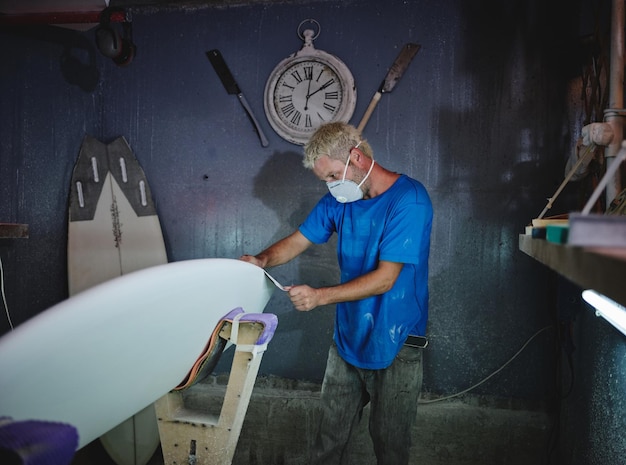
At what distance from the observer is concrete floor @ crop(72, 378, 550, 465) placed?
8.27 ft

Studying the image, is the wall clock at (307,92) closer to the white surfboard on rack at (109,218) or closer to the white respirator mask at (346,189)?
the white respirator mask at (346,189)

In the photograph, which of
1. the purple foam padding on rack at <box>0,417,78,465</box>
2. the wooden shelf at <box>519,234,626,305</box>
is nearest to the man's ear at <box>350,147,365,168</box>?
the wooden shelf at <box>519,234,626,305</box>

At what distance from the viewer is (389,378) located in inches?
72.6

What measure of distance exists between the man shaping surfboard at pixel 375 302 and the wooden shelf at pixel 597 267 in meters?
0.89

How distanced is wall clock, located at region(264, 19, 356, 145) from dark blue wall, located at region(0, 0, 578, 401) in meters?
0.07

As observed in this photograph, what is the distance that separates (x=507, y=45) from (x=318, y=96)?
3.47 ft

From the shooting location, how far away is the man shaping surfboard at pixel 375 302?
1.79 m

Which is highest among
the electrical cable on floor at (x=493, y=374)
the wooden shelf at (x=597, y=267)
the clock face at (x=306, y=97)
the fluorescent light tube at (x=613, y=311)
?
the clock face at (x=306, y=97)

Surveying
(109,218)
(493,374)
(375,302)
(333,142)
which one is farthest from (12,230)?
(493,374)

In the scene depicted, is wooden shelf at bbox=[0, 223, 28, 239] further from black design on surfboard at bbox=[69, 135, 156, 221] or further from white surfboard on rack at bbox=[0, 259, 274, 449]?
white surfboard on rack at bbox=[0, 259, 274, 449]

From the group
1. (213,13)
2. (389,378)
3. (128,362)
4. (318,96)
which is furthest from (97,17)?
(389,378)

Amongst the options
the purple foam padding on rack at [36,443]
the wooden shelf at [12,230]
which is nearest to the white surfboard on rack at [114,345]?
the purple foam padding on rack at [36,443]

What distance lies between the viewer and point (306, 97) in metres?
2.65

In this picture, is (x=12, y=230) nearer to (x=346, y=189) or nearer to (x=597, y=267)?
(x=346, y=189)
